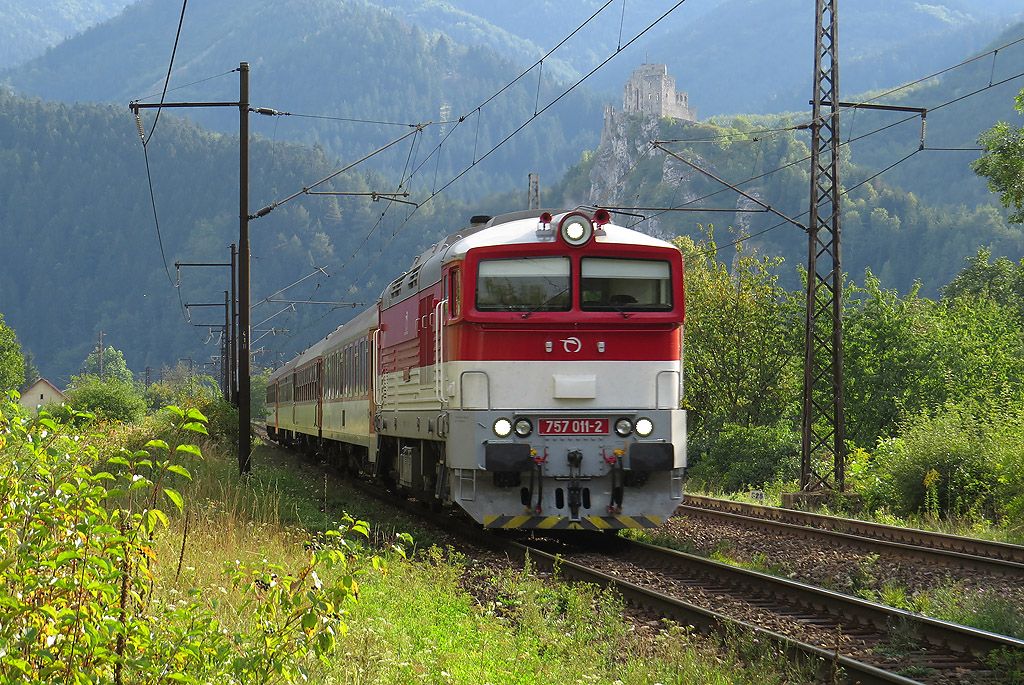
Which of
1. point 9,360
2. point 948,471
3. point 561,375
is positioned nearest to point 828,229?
point 948,471

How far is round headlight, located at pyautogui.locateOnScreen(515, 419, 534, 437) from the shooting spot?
483 inches

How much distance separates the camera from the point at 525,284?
1264 centimetres

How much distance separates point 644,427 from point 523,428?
132 cm

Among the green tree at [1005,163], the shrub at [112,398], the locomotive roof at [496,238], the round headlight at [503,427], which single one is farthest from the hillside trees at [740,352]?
the shrub at [112,398]

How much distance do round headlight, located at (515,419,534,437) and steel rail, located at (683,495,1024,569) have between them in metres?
5.09

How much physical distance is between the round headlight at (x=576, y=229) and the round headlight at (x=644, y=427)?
2.01 meters

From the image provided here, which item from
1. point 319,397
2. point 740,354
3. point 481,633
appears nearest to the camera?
point 481,633

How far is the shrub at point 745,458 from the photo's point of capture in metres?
29.0

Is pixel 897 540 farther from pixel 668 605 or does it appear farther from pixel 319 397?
pixel 319 397

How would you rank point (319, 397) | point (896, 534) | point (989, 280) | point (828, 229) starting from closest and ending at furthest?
point (896, 534)
point (828, 229)
point (319, 397)
point (989, 280)

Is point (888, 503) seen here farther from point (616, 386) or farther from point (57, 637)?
point (57, 637)

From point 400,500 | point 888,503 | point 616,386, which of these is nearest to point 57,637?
point 616,386

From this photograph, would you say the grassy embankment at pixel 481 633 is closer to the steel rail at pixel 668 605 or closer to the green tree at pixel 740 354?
the steel rail at pixel 668 605

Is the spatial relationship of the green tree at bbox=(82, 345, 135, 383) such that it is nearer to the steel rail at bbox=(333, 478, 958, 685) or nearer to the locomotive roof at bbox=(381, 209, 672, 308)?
the locomotive roof at bbox=(381, 209, 672, 308)
